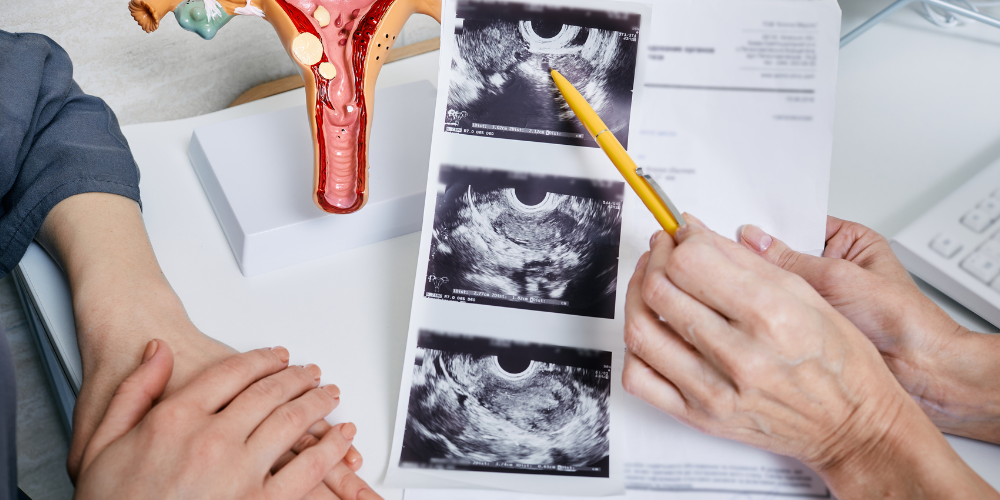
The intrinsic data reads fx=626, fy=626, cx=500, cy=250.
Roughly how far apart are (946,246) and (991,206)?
0.09m

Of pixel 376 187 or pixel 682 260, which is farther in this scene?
pixel 376 187

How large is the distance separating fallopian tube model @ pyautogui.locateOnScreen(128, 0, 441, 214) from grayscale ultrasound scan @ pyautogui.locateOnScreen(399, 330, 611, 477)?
6.6 inches

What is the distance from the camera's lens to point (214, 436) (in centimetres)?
46

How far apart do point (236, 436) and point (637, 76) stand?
47cm

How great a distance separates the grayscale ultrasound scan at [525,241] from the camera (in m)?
0.58

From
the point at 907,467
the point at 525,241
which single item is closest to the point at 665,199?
the point at 525,241

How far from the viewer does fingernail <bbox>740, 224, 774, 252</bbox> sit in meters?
0.57

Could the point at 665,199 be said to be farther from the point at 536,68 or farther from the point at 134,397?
the point at 134,397

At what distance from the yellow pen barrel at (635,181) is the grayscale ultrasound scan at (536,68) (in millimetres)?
50

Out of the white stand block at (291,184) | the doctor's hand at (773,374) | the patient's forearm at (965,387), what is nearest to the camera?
the doctor's hand at (773,374)

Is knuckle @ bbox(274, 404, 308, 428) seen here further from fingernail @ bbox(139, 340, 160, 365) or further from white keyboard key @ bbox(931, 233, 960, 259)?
Answer: white keyboard key @ bbox(931, 233, 960, 259)

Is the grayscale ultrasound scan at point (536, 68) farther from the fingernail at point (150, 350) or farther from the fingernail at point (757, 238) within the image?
the fingernail at point (150, 350)

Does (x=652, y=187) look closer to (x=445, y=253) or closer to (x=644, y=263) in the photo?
(x=644, y=263)

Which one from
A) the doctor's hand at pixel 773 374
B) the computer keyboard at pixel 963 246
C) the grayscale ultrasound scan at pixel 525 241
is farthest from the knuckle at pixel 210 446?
the computer keyboard at pixel 963 246
